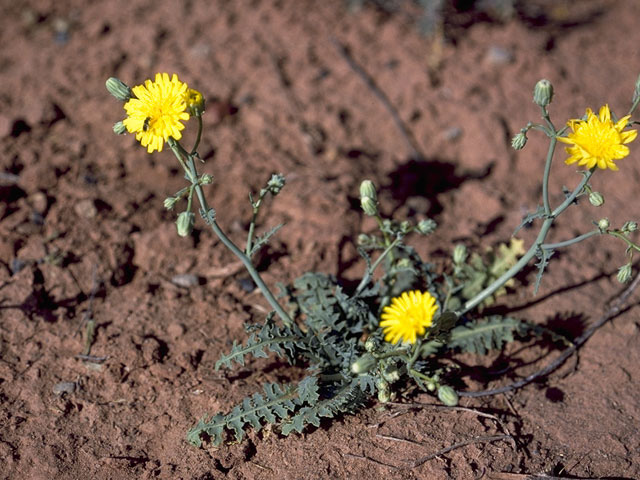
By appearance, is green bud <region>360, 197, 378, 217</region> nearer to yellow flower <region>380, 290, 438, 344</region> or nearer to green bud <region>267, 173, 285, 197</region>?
green bud <region>267, 173, 285, 197</region>

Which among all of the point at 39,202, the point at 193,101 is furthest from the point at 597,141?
the point at 39,202

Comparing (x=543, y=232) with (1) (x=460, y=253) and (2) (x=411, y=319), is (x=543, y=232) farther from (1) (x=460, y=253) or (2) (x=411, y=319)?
(2) (x=411, y=319)

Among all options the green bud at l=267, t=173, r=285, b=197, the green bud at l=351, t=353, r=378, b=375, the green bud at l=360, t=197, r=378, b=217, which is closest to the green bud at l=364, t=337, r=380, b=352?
the green bud at l=351, t=353, r=378, b=375

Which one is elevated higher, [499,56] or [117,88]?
[499,56]

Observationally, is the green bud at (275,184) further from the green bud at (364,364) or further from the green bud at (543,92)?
the green bud at (543,92)

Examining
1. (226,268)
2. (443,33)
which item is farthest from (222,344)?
(443,33)

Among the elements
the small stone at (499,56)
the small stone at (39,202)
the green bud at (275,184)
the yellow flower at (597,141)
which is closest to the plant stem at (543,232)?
the yellow flower at (597,141)
